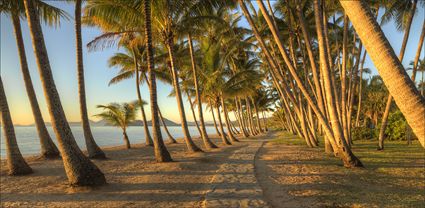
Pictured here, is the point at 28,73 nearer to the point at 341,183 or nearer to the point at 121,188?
the point at 121,188

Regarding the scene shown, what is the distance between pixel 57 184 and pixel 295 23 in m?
14.3

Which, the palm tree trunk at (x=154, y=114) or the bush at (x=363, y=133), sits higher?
the palm tree trunk at (x=154, y=114)

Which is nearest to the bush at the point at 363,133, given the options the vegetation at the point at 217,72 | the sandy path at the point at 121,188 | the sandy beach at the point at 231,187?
the vegetation at the point at 217,72

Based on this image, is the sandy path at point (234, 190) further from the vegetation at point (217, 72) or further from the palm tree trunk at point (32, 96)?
the palm tree trunk at point (32, 96)

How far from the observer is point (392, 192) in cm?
561

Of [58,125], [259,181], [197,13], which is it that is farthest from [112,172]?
[197,13]

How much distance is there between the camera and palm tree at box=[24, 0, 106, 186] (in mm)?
6109

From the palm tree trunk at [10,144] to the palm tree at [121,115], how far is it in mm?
9154

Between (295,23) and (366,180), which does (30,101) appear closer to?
(366,180)

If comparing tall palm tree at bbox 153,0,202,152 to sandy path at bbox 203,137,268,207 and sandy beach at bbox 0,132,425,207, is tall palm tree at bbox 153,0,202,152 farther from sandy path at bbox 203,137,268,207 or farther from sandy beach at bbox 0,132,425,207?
sandy path at bbox 203,137,268,207

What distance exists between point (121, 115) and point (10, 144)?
390 inches

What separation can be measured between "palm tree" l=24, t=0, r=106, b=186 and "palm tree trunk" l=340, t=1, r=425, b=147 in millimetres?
6091

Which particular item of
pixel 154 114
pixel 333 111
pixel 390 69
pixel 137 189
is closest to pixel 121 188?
pixel 137 189

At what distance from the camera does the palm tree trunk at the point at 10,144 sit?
26.3ft
